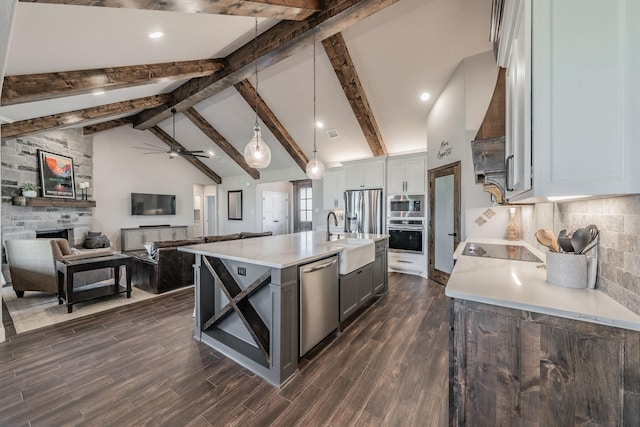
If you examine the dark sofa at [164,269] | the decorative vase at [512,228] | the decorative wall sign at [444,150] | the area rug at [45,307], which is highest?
the decorative wall sign at [444,150]

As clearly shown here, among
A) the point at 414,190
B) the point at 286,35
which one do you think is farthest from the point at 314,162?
the point at 414,190

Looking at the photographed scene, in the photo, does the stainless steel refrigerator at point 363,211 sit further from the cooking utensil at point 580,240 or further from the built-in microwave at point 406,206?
the cooking utensil at point 580,240

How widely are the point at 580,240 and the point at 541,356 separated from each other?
0.69 metres

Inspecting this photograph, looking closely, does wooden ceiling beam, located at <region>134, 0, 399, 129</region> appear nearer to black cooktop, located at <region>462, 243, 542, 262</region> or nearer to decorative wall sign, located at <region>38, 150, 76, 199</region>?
black cooktop, located at <region>462, 243, 542, 262</region>

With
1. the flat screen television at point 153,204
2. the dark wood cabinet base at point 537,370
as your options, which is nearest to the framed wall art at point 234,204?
the flat screen television at point 153,204

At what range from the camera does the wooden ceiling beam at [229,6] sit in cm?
198

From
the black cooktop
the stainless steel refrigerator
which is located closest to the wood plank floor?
the black cooktop

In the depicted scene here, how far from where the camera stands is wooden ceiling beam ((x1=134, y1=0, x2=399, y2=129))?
9.34 feet

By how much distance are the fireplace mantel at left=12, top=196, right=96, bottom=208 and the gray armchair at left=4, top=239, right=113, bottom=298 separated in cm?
167

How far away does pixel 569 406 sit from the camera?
39.3 inches

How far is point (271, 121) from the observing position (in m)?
5.80

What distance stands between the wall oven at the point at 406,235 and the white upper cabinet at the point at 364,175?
2.99 feet

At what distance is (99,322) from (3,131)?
3989 mm

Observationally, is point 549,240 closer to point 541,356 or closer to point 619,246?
point 619,246
